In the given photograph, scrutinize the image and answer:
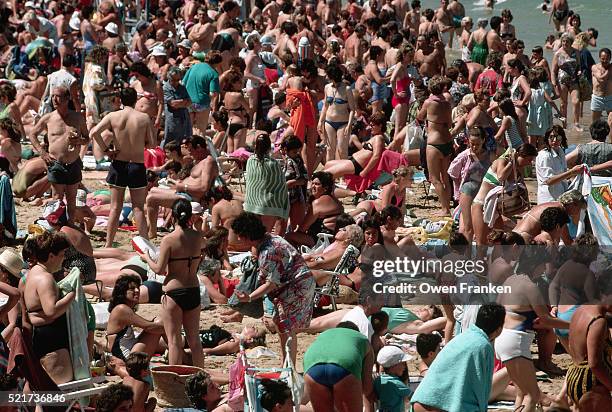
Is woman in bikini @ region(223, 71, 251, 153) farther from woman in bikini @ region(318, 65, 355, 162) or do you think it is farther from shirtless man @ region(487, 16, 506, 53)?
shirtless man @ region(487, 16, 506, 53)

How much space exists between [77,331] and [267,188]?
13.0 ft

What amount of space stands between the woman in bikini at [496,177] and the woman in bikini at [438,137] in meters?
1.88

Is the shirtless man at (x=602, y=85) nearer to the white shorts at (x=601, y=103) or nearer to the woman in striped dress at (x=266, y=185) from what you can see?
the white shorts at (x=601, y=103)

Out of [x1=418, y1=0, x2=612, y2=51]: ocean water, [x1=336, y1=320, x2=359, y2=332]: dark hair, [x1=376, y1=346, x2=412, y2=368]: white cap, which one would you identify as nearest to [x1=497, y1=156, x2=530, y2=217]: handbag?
[x1=336, y1=320, x2=359, y2=332]: dark hair

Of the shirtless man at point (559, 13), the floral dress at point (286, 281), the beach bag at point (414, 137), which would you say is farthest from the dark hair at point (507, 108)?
the shirtless man at point (559, 13)

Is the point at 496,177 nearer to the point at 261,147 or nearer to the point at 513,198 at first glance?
the point at 513,198

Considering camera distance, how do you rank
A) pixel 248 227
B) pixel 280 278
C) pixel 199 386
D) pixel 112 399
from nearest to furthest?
pixel 112 399, pixel 199 386, pixel 248 227, pixel 280 278

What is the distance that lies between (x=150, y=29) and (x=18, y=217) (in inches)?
366

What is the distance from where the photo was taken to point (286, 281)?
8.64 metres

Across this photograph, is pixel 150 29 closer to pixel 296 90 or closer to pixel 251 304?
pixel 296 90

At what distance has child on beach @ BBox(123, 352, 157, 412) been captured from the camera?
25.5 ft

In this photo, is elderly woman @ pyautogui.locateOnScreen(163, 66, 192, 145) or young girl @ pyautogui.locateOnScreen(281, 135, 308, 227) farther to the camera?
elderly woman @ pyautogui.locateOnScreen(163, 66, 192, 145)

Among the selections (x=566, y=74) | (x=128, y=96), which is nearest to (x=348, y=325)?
(x=128, y=96)

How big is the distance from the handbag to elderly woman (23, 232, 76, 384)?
5034mm
